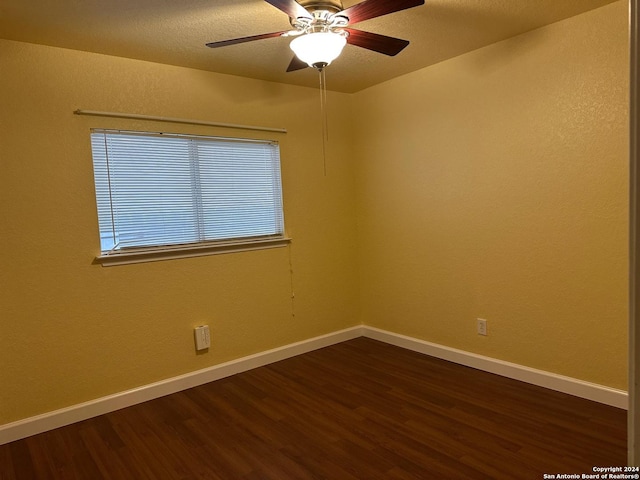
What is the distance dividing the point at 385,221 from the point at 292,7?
7.66 feet

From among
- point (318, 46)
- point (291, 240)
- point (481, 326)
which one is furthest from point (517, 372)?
point (318, 46)

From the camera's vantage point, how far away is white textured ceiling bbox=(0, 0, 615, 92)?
215 cm

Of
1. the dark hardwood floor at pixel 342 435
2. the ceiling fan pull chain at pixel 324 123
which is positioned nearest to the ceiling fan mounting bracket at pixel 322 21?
the ceiling fan pull chain at pixel 324 123

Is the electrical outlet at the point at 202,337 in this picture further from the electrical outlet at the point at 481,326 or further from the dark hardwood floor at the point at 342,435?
the electrical outlet at the point at 481,326

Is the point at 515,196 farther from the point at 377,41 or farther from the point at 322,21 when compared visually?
the point at 322,21

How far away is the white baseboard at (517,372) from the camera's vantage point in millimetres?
2561

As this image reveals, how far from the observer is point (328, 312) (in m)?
3.98

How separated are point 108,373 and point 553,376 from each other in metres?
2.98

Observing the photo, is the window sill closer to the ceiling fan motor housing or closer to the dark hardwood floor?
the dark hardwood floor

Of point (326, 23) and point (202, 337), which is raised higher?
point (326, 23)

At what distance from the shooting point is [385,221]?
12.7 ft

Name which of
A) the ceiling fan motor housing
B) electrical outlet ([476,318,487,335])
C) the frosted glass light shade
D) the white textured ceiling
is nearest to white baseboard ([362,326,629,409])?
electrical outlet ([476,318,487,335])

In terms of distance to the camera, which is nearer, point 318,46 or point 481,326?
point 318,46

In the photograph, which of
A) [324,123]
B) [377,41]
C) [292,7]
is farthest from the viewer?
[324,123]
